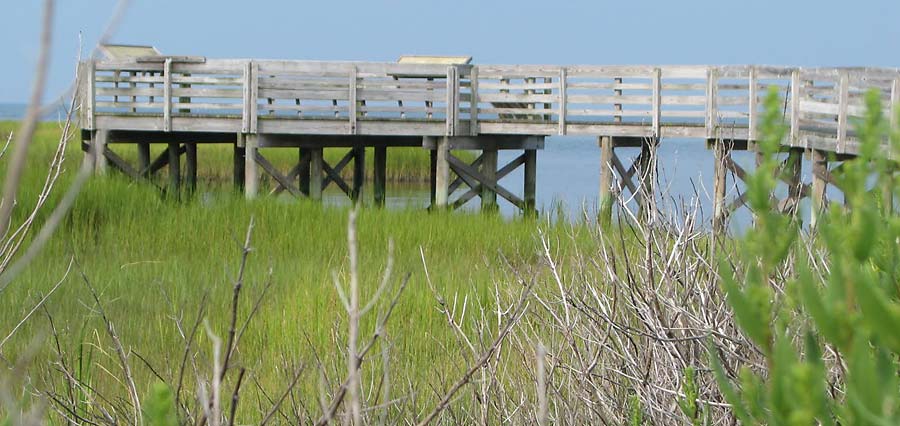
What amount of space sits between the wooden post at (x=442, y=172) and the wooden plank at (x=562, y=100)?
5.35 ft

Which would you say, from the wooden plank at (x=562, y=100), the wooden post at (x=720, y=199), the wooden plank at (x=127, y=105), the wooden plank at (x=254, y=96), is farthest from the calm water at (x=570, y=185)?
the wooden plank at (x=127, y=105)

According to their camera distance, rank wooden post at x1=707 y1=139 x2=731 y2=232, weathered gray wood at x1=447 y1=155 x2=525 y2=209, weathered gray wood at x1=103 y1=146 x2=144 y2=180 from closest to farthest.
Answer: wooden post at x1=707 y1=139 x2=731 y2=232
weathered gray wood at x1=447 y1=155 x2=525 y2=209
weathered gray wood at x1=103 y1=146 x2=144 y2=180

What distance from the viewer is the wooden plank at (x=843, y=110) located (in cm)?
1199

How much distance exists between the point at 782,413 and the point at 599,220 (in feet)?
8.34

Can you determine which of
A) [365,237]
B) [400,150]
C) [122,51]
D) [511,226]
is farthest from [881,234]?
[400,150]

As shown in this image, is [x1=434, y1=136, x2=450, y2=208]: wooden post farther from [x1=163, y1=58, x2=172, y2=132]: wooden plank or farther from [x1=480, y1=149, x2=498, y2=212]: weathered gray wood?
[x1=163, y1=58, x2=172, y2=132]: wooden plank

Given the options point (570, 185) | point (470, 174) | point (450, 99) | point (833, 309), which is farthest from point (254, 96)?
point (570, 185)

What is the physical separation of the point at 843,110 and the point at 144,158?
1182 cm

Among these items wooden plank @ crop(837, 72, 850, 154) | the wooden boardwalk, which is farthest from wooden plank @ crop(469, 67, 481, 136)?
wooden plank @ crop(837, 72, 850, 154)

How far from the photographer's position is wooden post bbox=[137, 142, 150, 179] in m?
18.9

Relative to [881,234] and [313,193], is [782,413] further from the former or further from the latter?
[313,193]

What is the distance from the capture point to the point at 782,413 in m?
0.97

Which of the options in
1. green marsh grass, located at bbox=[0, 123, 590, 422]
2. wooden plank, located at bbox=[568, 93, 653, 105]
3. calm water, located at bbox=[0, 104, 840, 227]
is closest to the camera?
green marsh grass, located at bbox=[0, 123, 590, 422]

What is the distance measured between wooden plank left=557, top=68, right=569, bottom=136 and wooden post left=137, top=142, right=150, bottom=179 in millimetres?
6924
